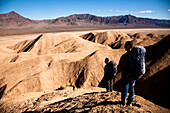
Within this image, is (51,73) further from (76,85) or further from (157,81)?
(157,81)

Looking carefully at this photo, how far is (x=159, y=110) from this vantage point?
140 inches

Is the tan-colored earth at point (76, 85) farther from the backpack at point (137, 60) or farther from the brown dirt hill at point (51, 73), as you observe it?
the backpack at point (137, 60)

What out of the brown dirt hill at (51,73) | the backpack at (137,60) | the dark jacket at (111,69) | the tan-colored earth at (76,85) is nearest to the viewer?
the backpack at (137,60)

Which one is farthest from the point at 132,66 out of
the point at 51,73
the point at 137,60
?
the point at 51,73

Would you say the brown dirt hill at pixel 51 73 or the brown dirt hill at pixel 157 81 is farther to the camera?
the brown dirt hill at pixel 51 73

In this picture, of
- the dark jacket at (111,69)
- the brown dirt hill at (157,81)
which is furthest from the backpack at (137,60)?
the brown dirt hill at (157,81)

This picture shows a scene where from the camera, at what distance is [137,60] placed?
9.27 feet

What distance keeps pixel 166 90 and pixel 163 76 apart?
0.78 m

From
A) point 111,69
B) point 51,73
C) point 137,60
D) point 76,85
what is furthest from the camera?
point 51,73

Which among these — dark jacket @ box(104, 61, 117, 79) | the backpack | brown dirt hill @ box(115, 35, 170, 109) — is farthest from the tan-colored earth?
the backpack

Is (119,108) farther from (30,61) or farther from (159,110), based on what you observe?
(30,61)

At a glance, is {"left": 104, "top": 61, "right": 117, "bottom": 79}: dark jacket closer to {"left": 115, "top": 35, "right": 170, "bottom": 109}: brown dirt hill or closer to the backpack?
the backpack

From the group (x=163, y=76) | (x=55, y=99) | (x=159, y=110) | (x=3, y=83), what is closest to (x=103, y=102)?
(x=159, y=110)

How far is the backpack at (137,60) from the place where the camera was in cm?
279
